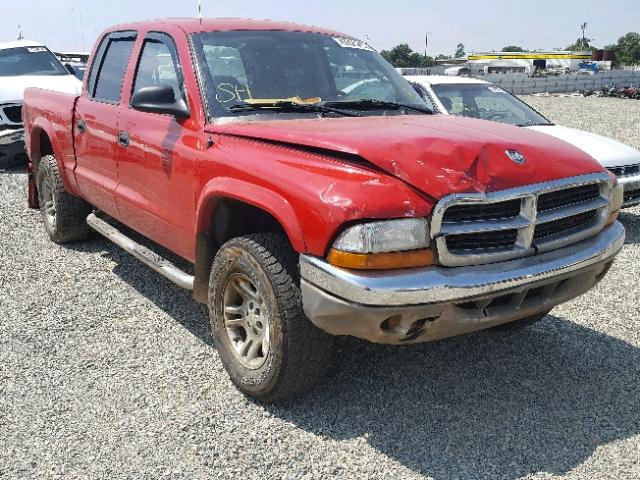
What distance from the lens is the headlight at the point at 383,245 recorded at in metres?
2.65

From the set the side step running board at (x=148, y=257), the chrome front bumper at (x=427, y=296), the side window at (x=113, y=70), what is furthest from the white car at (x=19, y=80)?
the chrome front bumper at (x=427, y=296)

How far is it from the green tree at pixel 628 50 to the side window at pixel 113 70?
355ft

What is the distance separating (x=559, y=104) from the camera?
26.5 m

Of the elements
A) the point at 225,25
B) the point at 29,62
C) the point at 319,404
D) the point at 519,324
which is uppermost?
the point at 225,25

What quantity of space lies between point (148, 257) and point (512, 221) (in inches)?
95.7

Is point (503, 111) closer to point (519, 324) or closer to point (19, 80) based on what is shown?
point (519, 324)

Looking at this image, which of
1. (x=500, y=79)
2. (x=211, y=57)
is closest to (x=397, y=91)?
(x=211, y=57)

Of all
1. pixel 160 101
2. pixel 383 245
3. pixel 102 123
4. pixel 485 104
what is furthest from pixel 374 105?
pixel 485 104

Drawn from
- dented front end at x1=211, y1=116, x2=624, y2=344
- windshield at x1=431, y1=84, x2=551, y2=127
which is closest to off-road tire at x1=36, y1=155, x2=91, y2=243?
dented front end at x1=211, y1=116, x2=624, y2=344

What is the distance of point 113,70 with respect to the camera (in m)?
4.88

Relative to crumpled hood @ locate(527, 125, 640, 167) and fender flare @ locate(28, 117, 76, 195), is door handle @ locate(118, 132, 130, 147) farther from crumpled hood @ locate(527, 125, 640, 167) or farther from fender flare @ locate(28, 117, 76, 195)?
crumpled hood @ locate(527, 125, 640, 167)

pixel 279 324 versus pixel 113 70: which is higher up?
pixel 113 70

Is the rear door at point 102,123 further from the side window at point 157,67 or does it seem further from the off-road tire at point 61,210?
the off-road tire at point 61,210

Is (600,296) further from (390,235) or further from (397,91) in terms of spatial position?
(390,235)
